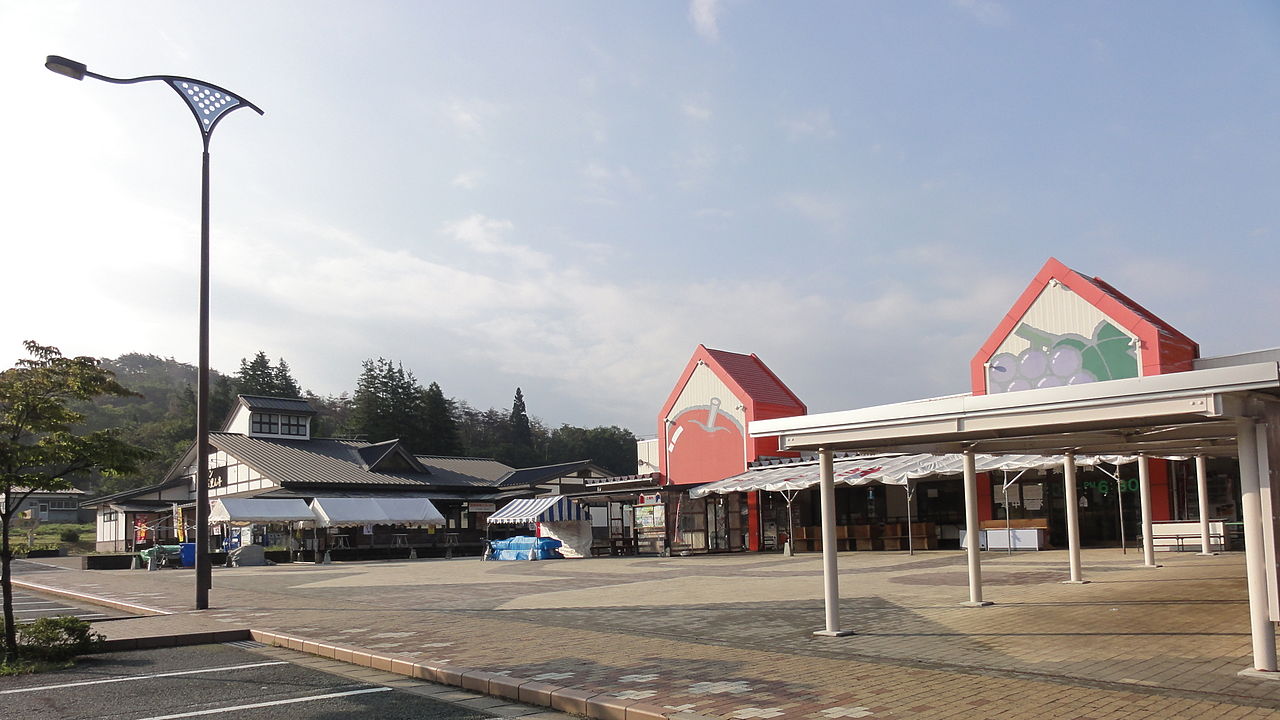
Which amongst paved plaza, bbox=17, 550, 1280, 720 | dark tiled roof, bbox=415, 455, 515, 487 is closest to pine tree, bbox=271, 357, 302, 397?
dark tiled roof, bbox=415, 455, 515, 487

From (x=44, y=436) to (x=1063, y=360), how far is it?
84.2 ft

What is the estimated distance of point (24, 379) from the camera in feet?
35.5

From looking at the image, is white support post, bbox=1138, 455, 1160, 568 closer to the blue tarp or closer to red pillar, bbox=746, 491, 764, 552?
red pillar, bbox=746, 491, 764, 552

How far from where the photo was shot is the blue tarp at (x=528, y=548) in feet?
112

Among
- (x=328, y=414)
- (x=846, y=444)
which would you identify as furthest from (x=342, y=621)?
(x=328, y=414)

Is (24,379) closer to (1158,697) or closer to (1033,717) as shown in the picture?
(1033,717)

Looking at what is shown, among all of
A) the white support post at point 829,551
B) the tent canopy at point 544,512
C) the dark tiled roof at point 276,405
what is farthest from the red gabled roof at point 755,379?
the white support post at point 829,551

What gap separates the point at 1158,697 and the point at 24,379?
11815 millimetres

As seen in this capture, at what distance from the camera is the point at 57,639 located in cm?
1049

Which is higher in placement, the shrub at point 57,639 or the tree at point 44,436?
the tree at point 44,436

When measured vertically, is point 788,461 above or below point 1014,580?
above

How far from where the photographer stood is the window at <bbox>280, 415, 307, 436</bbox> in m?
50.7

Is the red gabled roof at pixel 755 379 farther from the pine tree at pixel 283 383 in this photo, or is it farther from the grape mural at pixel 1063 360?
the pine tree at pixel 283 383

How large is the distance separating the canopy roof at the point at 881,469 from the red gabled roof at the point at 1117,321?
117 inches
